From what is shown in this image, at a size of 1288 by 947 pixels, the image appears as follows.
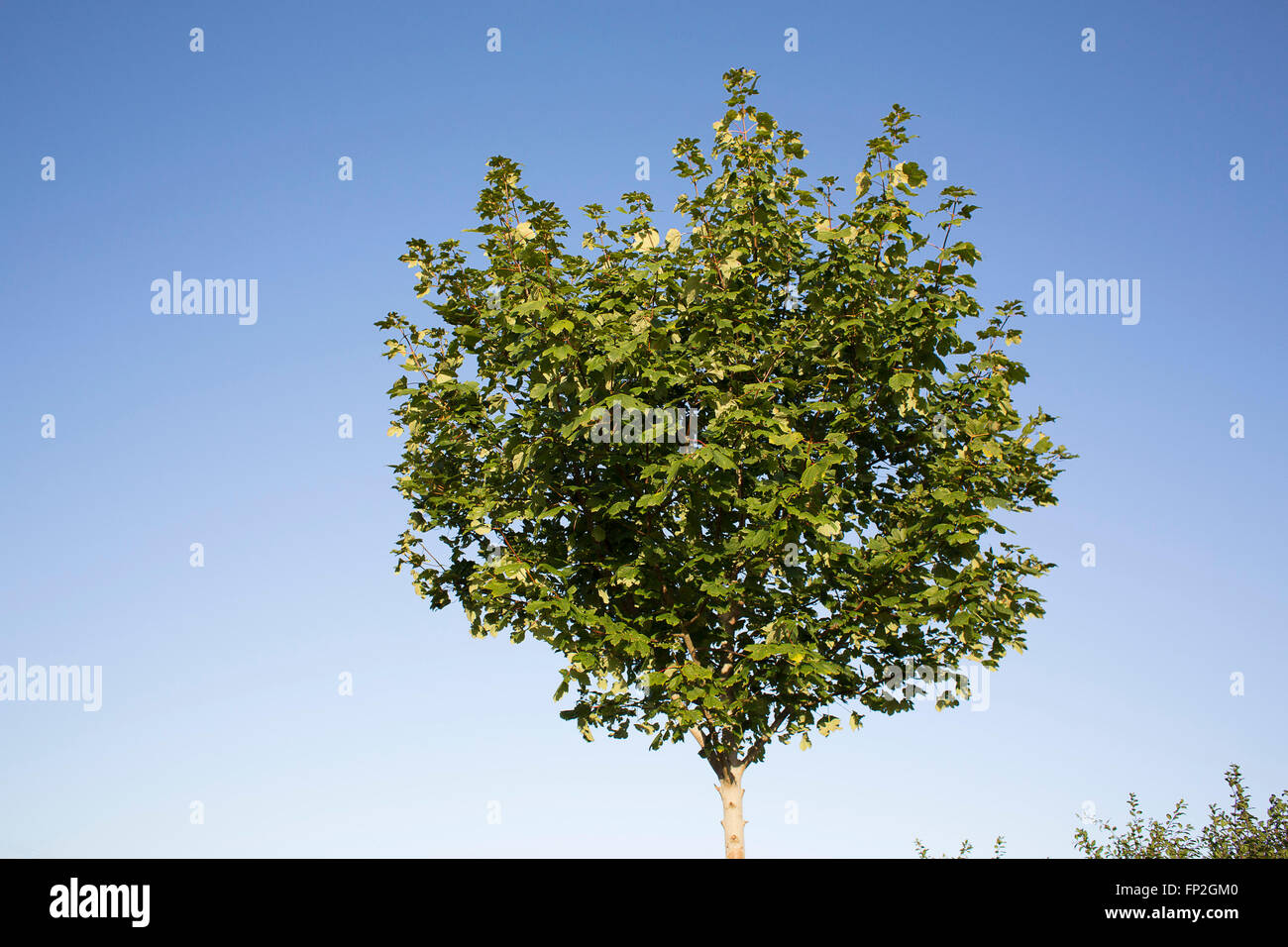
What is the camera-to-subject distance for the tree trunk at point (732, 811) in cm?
1594

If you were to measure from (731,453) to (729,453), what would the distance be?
0.51 ft

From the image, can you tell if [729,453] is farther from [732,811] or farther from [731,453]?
[732,811]

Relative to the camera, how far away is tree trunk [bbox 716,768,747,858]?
15.9m

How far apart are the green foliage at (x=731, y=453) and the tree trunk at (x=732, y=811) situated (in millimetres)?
274

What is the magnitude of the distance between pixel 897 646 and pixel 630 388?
20.9 feet

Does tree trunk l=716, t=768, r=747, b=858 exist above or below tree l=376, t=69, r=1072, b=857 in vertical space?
below

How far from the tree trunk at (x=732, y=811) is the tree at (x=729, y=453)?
1.6 inches

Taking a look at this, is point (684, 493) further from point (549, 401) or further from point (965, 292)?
point (965, 292)

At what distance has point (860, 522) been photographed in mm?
17391

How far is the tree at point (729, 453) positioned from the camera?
14.7 metres

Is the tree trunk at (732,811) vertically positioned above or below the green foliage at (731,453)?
below

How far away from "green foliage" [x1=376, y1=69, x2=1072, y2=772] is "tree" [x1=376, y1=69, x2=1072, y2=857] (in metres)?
0.05
